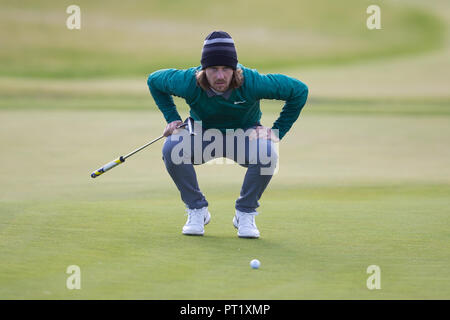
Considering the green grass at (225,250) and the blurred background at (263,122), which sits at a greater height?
the blurred background at (263,122)

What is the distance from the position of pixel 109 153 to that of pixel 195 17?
9.85 metres

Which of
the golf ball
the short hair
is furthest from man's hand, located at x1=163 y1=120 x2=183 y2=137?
the golf ball

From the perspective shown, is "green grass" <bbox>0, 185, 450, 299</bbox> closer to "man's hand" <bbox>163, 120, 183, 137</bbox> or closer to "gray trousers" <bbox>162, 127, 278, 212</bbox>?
"gray trousers" <bbox>162, 127, 278, 212</bbox>

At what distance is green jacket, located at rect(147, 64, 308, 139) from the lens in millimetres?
3756

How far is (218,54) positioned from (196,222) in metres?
0.83

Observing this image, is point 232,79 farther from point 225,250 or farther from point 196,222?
point 225,250

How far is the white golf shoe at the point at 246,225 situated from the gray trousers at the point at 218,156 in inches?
1.4

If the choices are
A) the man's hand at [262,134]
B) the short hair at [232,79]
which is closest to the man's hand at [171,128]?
the short hair at [232,79]

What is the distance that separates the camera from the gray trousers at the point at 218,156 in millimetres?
3824

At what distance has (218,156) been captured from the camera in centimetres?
404

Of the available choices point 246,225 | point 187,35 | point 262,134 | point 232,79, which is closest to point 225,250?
point 246,225

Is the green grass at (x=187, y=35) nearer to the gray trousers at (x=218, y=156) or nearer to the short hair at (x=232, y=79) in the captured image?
the gray trousers at (x=218, y=156)

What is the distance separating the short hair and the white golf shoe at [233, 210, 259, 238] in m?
0.64
